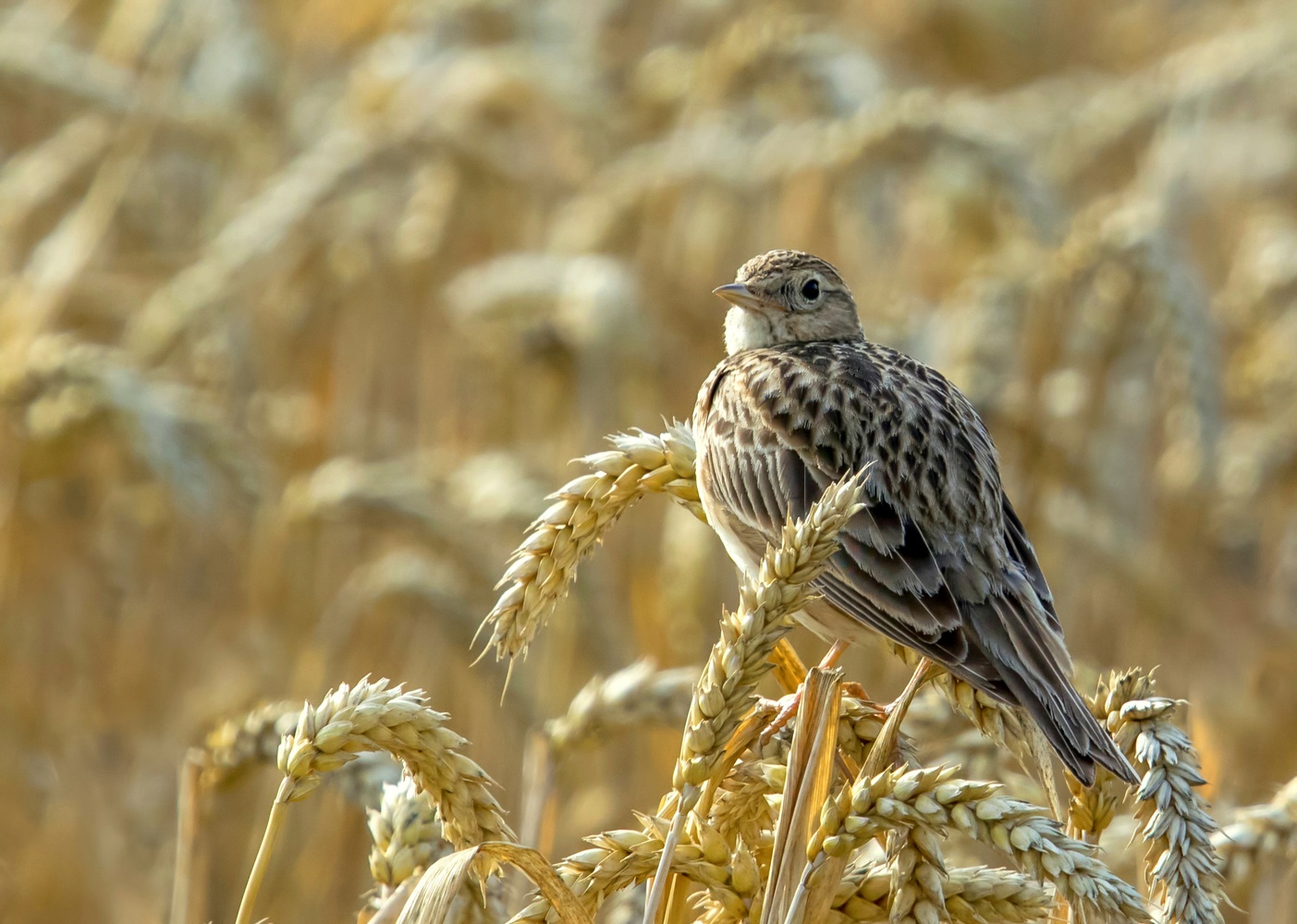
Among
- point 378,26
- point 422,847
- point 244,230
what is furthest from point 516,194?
point 422,847

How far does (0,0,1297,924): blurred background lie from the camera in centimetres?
551

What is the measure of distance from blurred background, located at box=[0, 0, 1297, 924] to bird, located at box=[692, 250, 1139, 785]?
3.07 ft

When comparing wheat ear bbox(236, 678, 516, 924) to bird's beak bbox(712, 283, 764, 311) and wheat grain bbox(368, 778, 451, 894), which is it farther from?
bird's beak bbox(712, 283, 764, 311)

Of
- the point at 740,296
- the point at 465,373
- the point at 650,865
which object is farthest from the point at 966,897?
the point at 465,373

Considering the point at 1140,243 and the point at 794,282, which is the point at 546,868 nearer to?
the point at 794,282

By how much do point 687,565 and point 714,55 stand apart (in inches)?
112

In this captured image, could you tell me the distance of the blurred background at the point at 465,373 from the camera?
551 cm

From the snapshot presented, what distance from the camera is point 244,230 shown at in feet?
21.1

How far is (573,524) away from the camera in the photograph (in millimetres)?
2980

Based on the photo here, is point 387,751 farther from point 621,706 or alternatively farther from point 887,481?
point 887,481

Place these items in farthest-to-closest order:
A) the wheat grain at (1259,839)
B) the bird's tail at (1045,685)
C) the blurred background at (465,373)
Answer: the blurred background at (465,373), the wheat grain at (1259,839), the bird's tail at (1045,685)

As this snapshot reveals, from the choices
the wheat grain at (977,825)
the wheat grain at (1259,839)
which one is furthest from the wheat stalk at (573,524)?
the wheat grain at (1259,839)

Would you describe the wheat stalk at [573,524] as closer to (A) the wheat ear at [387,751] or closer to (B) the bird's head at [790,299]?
(A) the wheat ear at [387,751]

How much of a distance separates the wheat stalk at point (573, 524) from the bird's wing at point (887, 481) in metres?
0.36
